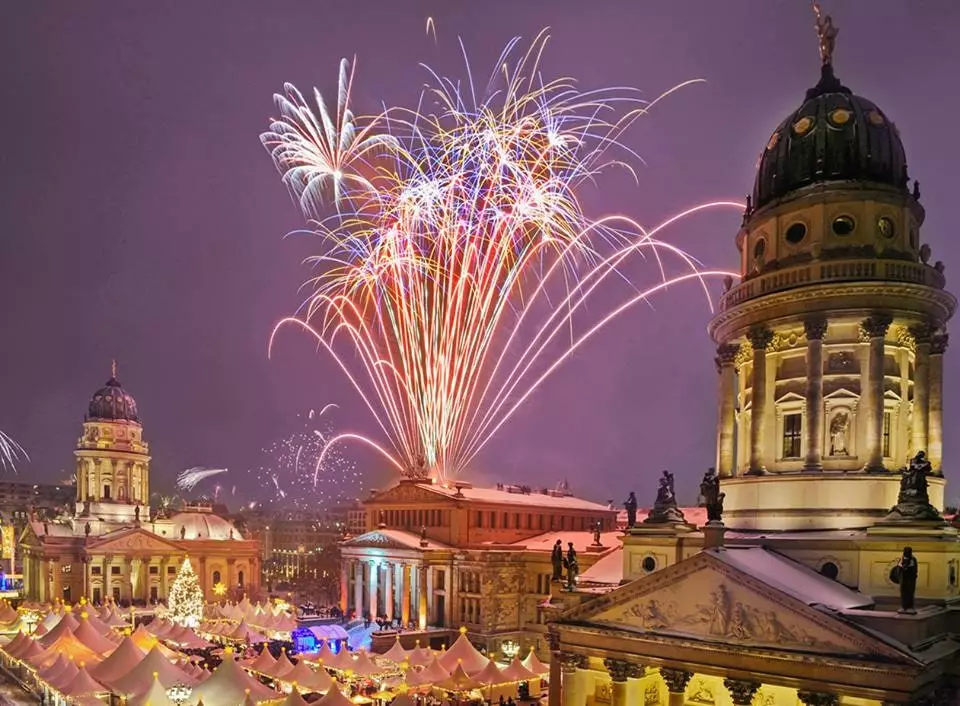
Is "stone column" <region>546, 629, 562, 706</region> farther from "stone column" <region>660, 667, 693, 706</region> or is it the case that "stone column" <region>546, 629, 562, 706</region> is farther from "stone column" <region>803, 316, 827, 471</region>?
"stone column" <region>803, 316, 827, 471</region>

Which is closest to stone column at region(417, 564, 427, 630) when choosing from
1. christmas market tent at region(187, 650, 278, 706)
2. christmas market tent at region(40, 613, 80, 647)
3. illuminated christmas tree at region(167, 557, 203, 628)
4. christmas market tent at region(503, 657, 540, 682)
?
illuminated christmas tree at region(167, 557, 203, 628)

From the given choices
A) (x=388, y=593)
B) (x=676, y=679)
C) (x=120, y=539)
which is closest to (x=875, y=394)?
(x=676, y=679)

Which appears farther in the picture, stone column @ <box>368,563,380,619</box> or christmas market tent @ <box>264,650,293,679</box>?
stone column @ <box>368,563,380,619</box>

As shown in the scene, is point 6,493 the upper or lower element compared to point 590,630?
lower

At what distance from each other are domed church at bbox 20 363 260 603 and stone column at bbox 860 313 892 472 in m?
71.9

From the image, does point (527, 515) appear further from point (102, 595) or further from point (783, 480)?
point (102, 595)

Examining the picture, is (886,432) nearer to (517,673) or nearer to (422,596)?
(517,673)

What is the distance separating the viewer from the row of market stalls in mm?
33625

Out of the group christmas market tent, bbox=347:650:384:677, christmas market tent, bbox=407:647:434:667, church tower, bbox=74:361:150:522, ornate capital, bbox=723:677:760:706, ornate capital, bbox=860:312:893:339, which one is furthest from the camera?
church tower, bbox=74:361:150:522

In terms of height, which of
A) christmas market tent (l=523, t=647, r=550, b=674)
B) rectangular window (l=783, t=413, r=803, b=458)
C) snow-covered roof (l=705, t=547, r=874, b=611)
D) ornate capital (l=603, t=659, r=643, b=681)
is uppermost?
rectangular window (l=783, t=413, r=803, b=458)

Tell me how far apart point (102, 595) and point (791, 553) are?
260 feet

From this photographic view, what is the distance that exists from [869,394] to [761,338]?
15.8ft

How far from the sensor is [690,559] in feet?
89.9

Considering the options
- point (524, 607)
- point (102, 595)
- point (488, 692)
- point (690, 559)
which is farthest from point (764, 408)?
point (102, 595)
